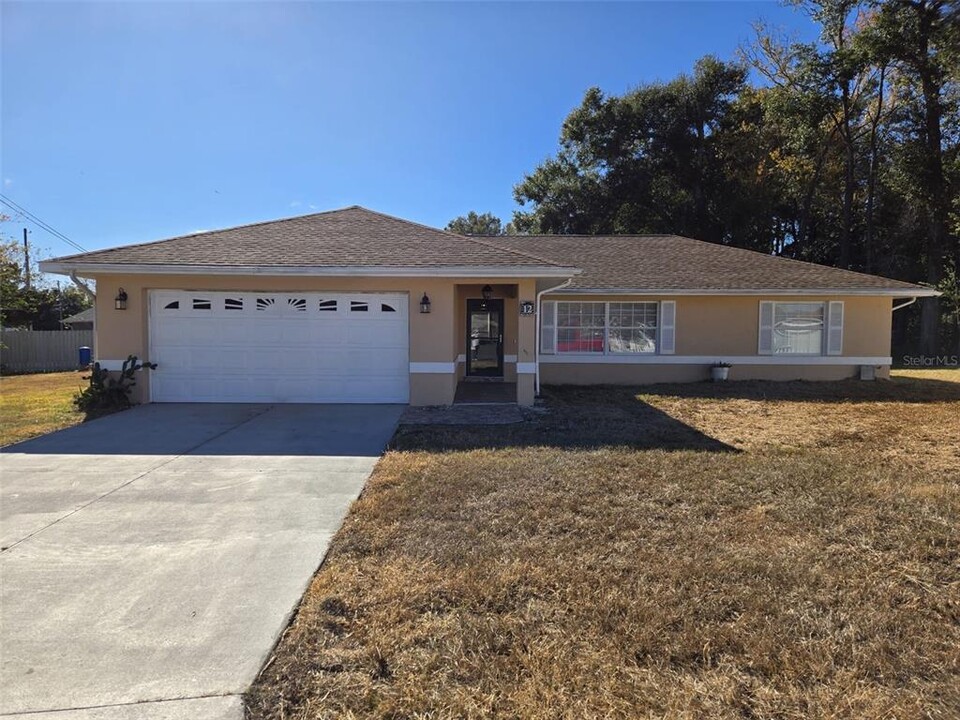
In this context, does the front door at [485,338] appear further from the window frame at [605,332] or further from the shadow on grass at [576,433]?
the shadow on grass at [576,433]

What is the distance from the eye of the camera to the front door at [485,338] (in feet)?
48.0

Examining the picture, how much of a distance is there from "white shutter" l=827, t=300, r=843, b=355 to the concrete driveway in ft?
39.9

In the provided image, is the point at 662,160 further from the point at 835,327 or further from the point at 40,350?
the point at 40,350

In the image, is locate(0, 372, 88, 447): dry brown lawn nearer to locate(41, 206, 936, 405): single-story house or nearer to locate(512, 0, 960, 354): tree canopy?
locate(41, 206, 936, 405): single-story house

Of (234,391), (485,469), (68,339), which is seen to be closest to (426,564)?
(485,469)

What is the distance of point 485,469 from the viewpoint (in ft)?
19.6

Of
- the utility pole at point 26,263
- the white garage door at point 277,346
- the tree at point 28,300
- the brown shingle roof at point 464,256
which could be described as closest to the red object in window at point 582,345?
the brown shingle roof at point 464,256

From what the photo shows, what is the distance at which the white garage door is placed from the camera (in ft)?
33.6

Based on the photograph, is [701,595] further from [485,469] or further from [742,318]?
[742,318]

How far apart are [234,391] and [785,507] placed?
907cm

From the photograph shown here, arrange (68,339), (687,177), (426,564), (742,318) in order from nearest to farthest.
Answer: (426,564)
(742,318)
(68,339)
(687,177)

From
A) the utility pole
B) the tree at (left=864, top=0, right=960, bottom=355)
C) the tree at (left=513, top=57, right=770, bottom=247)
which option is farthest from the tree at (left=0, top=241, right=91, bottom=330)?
the tree at (left=864, top=0, right=960, bottom=355)

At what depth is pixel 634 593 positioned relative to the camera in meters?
3.35

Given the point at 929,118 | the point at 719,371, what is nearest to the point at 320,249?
the point at 719,371
